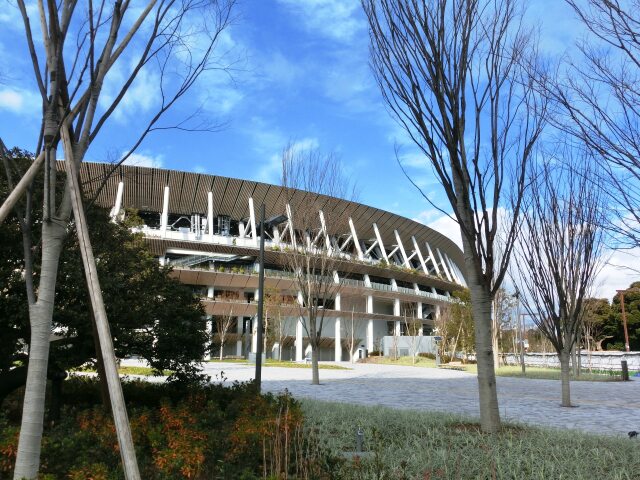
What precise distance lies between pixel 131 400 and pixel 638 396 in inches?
615

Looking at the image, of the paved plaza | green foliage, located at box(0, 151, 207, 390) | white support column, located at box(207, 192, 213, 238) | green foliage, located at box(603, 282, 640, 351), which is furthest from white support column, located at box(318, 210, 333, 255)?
green foliage, located at box(603, 282, 640, 351)

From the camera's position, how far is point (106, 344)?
2596 mm

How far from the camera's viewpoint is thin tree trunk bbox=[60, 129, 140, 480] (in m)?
2.29

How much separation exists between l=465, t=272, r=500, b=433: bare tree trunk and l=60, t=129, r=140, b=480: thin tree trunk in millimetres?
4910

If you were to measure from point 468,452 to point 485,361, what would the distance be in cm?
132

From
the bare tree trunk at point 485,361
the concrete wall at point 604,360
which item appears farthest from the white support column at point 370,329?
the bare tree trunk at point 485,361

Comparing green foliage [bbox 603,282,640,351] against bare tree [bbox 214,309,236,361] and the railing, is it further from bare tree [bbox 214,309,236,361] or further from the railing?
bare tree [bbox 214,309,236,361]

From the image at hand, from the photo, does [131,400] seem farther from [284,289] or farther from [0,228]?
[284,289]

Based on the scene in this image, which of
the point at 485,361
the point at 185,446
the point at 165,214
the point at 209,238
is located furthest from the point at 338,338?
the point at 185,446

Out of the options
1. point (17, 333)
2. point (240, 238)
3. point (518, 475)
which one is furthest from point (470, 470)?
point (240, 238)

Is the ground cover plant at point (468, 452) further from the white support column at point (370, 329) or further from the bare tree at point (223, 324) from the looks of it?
the white support column at point (370, 329)

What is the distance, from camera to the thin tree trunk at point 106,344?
2.29 metres

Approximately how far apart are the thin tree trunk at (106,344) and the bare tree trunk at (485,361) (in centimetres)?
491

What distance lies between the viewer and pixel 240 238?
48750 millimetres
